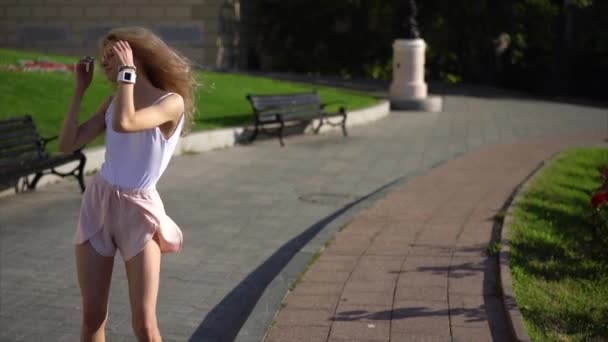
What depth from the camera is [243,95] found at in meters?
21.1

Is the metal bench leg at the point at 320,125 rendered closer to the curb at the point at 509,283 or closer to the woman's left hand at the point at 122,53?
the curb at the point at 509,283

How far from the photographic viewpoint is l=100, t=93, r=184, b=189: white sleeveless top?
409cm

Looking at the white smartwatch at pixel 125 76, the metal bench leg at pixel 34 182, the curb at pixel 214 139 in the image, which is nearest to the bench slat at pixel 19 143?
the metal bench leg at pixel 34 182

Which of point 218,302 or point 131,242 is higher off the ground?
point 131,242

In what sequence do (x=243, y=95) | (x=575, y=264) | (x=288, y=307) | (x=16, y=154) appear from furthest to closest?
(x=243, y=95) < (x=16, y=154) < (x=575, y=264) < (x=288, y=307)

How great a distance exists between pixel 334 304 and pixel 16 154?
5454 mm

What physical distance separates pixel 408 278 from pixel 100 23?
28891 millimetres

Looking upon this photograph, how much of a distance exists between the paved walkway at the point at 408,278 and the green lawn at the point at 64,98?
4.03m

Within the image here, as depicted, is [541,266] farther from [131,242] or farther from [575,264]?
[131,242]

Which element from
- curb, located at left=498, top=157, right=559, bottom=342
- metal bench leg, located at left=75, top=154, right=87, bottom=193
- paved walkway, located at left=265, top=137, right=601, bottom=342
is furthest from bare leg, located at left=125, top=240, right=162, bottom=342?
metal bench leg, located at left=75, top=154, right=87, bottom=193

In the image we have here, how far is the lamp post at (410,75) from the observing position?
23938 millimetres

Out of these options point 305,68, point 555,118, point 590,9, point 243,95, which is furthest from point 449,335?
point 305,68

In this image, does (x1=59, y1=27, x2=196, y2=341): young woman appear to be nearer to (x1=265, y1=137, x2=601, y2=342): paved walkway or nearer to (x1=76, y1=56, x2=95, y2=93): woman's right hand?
(x1=76, y1=56, x2=95, y2=93): woman's right hand

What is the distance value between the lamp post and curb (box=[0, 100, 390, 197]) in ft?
3.68
